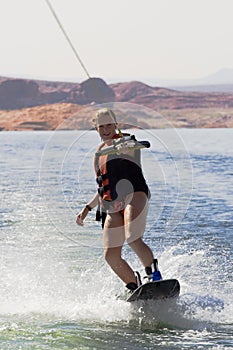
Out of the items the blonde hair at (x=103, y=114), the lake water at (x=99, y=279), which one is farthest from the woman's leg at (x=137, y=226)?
the blonde hair at (x=103, y=114)

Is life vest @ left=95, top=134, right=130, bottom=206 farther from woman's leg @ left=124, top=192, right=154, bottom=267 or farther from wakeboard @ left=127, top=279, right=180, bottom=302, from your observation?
wakeboard @ left=127, top=279, right=180, bottom=302

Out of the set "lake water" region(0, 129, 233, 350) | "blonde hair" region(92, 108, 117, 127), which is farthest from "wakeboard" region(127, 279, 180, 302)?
"blonde hair" region(92, 108, 117, 127)

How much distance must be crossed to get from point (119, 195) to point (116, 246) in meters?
0.42

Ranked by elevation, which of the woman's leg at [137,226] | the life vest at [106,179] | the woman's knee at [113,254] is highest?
the life vest at [106,179]

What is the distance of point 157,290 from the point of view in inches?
254

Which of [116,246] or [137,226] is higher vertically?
[137,226]

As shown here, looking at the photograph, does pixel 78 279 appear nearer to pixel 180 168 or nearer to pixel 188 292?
pixel 188 292

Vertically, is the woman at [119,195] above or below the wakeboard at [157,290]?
above

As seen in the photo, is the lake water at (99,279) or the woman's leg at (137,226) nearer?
the lake water at (99,279)

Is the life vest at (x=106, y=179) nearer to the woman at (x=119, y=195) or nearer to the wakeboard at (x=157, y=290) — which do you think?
the woman at (x=119, y=195)

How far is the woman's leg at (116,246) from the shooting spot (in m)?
6.62

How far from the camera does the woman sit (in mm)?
6566

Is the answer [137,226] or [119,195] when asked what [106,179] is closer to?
[119,195]

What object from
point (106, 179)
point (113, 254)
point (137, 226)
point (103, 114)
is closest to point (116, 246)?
point (113, 254)
